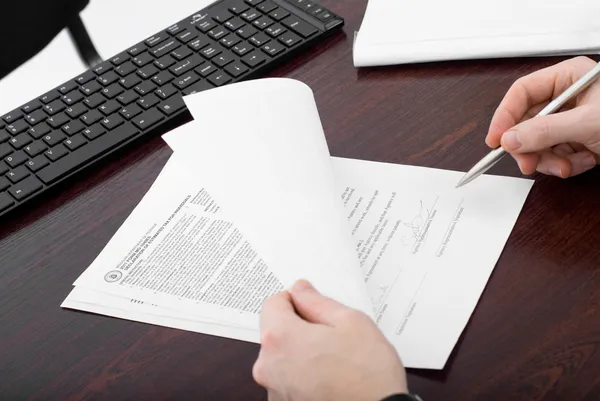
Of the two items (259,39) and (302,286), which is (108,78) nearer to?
(259,39)

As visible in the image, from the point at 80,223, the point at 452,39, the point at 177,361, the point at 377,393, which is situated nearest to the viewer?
the point at 377,393

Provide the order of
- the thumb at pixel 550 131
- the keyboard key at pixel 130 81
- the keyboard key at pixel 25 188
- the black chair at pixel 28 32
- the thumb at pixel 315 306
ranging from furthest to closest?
1. the black chair at pixel 28 32
2. the keyboard key at pixel 130 81
3. the keyboard key at pixel 25 188
4. the thumb at pixel 550 131
5. the thumb at pixel 315 306

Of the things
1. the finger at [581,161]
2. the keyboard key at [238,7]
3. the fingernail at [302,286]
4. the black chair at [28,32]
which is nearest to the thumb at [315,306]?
the fingernail at [302,286]

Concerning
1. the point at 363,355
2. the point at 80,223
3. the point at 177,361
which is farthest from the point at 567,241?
the point at 80,223

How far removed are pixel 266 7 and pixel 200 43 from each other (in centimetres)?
11

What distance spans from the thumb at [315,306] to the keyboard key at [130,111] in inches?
14.1

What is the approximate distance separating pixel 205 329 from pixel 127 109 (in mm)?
337

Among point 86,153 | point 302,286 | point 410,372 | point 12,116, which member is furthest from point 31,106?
point 410,372

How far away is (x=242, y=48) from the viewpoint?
927mm

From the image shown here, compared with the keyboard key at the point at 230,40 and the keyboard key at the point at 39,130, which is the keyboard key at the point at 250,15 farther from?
the keyboard key at the point at 39,130

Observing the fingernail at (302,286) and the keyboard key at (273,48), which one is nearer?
the fingernail at (302,286)

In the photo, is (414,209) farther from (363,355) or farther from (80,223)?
(80,223)

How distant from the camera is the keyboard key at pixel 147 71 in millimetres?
912

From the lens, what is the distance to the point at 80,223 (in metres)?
0.79
